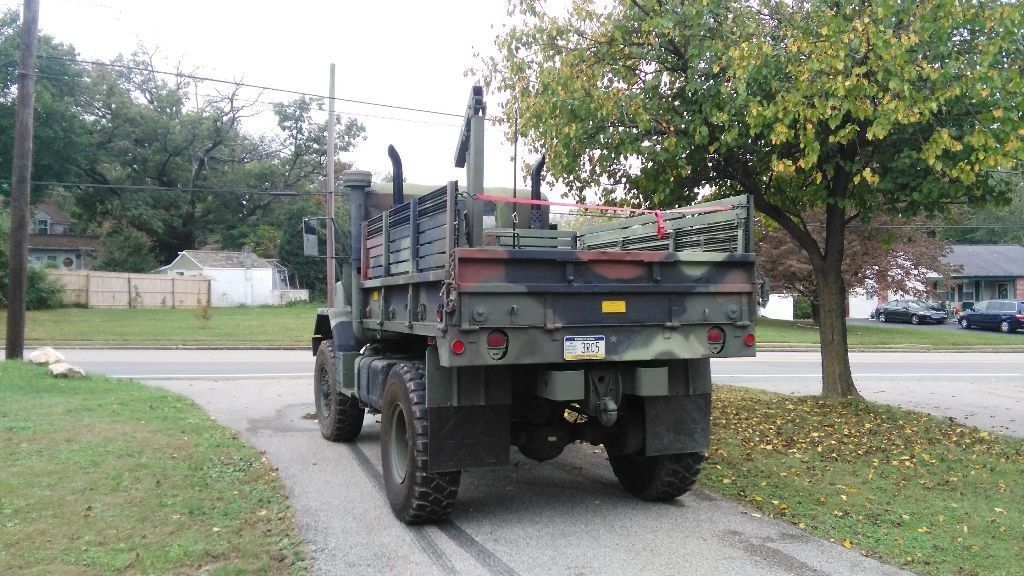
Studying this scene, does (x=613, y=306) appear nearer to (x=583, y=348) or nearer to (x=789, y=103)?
(x=583, y=348)

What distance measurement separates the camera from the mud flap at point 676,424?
611 cm

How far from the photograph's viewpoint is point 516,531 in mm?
5805

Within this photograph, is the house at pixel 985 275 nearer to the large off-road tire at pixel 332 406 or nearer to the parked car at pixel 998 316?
the parked car at pixel 998 316

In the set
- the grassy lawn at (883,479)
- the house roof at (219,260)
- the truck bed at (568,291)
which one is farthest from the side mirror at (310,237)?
the house roof at (219,260)

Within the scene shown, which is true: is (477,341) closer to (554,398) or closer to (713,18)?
(554,398)

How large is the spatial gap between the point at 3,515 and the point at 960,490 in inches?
288

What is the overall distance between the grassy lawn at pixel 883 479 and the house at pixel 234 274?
45.8 metres

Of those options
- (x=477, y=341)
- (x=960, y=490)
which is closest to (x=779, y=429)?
(x=960, y=490)

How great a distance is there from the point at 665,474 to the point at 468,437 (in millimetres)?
1687

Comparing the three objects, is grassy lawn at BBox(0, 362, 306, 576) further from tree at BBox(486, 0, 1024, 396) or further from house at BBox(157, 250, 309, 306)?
house at BBox(157, 250, 309, 306)

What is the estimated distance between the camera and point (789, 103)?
27.5 ft

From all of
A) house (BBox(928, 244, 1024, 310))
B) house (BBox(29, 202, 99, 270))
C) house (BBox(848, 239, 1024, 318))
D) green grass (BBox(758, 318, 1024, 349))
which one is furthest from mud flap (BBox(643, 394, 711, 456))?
house (BBox(29, 202, 99, 270))

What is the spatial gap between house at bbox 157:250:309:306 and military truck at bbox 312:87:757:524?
157ft

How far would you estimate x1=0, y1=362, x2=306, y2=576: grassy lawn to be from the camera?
16.0 ft
